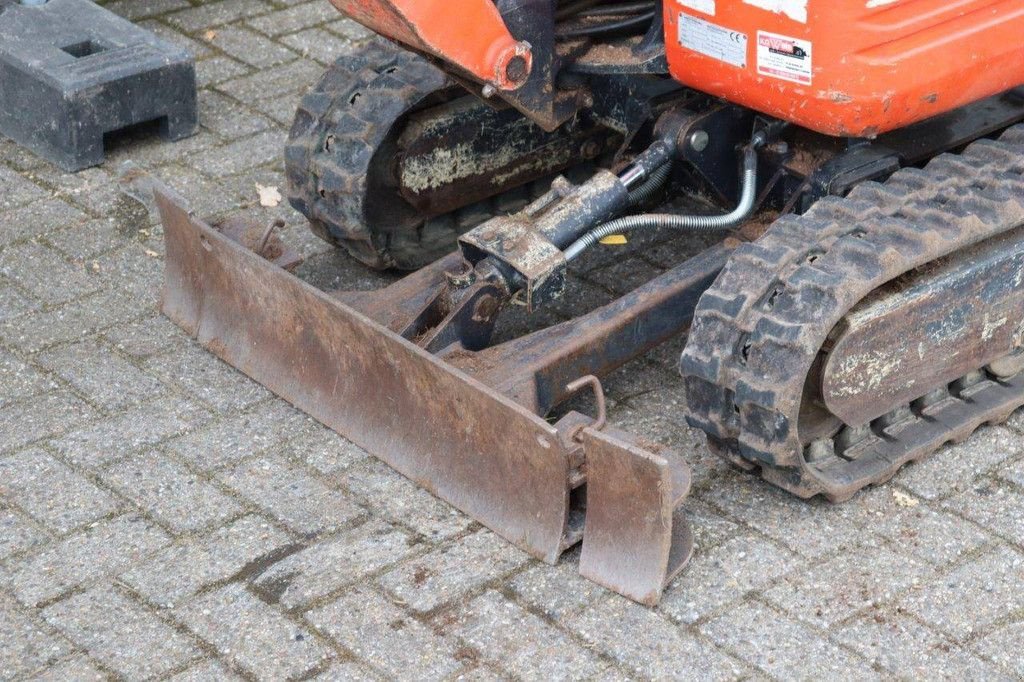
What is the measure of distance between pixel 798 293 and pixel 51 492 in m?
1.94

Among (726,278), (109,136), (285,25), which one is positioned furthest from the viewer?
(285,25)

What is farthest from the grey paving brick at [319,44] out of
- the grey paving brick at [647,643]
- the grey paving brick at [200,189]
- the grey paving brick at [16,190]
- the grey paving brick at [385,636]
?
the grey paving brick at [647,643]

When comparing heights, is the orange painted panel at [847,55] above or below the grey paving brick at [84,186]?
above

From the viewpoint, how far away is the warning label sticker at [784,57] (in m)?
3.91

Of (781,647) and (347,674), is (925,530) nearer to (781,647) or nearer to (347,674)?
(781,647)

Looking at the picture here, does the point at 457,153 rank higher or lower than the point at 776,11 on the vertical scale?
lower

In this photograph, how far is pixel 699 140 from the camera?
14.5ft

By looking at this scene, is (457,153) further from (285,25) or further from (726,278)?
(285,25)

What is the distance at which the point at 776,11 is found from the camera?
389 cm

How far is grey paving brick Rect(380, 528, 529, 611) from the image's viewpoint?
379 centimetres

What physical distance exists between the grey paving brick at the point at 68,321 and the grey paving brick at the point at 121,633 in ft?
4.11

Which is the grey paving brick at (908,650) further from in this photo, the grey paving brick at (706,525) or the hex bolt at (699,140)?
the hex bolt at (699,140)

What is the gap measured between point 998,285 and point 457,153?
1650 millimetres

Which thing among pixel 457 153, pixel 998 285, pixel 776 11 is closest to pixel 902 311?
pixel 998 285
